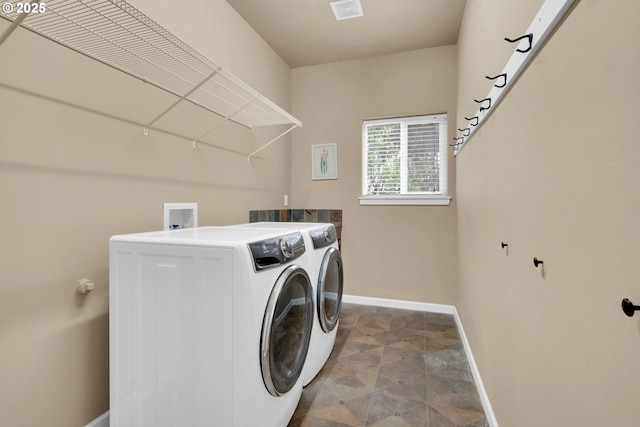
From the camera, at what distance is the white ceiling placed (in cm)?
240

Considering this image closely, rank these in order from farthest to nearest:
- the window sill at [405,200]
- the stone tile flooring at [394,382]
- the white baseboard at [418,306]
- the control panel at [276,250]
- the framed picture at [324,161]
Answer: the framed picture at [324,161] < the window sill at [405,200] < the white baseboard at [418,306] < the stone tile flooring at [394,382] < the control panel at [276,250]

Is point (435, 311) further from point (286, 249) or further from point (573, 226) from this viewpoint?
point (573, 226)

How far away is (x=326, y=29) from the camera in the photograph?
107 inches

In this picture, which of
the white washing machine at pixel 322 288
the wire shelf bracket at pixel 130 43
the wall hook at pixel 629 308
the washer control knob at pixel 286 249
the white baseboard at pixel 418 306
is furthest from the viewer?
the white baseboard at pixel 418 306

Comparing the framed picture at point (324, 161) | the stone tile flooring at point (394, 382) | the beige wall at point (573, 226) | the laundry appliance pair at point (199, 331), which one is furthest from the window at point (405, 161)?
the laundry appliance pair at point (199, 331)

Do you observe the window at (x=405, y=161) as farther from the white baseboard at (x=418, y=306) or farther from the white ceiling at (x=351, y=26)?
the white baseboard at (x=418, y=306)

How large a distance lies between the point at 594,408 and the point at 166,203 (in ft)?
6.43

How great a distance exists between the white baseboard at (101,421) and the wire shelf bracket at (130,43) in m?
1.42

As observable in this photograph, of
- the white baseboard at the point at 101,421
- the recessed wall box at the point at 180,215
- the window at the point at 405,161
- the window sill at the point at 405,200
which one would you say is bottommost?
the white baseboard at the point at 101,421

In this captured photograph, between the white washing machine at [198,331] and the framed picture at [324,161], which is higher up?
the framed picture at [324,161]

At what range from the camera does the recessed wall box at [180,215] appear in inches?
72.7

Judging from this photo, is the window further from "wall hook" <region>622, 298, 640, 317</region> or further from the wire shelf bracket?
"wall hook" <region>622, 298, 640, 317</region>

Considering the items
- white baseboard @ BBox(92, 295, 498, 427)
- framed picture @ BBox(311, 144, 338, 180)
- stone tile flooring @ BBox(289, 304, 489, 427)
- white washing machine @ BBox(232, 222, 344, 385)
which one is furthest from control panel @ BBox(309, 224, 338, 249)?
framed picture @ BBox(311, 144, 338, 180)

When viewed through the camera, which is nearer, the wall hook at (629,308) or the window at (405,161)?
the wall hook at (629,308)
